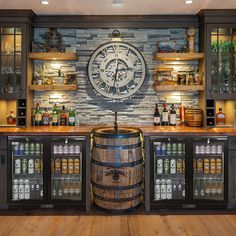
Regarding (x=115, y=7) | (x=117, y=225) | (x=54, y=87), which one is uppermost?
(x=115, y=7)

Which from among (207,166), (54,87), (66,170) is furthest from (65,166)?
(207,166)

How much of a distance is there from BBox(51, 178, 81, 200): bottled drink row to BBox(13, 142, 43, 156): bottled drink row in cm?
41

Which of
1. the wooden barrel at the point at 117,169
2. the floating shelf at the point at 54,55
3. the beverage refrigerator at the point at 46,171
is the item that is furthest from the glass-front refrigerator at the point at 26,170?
the floating shelf at the point at 54,55

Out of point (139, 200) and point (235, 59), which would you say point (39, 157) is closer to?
point (139, 200)

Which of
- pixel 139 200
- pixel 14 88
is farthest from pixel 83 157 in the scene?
pixel 14 88

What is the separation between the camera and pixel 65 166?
14.1ft

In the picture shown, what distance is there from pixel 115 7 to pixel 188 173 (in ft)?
7.36

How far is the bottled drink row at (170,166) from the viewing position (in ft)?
14.1

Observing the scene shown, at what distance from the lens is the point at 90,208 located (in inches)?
169

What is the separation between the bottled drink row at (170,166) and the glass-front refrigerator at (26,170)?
1.42 m

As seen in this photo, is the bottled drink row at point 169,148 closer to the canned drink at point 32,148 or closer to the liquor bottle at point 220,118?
the liquor bottle at point 220,118

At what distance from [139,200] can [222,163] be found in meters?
1.10

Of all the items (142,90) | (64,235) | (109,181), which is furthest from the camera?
(142,90)

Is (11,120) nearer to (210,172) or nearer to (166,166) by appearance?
(166,166)
